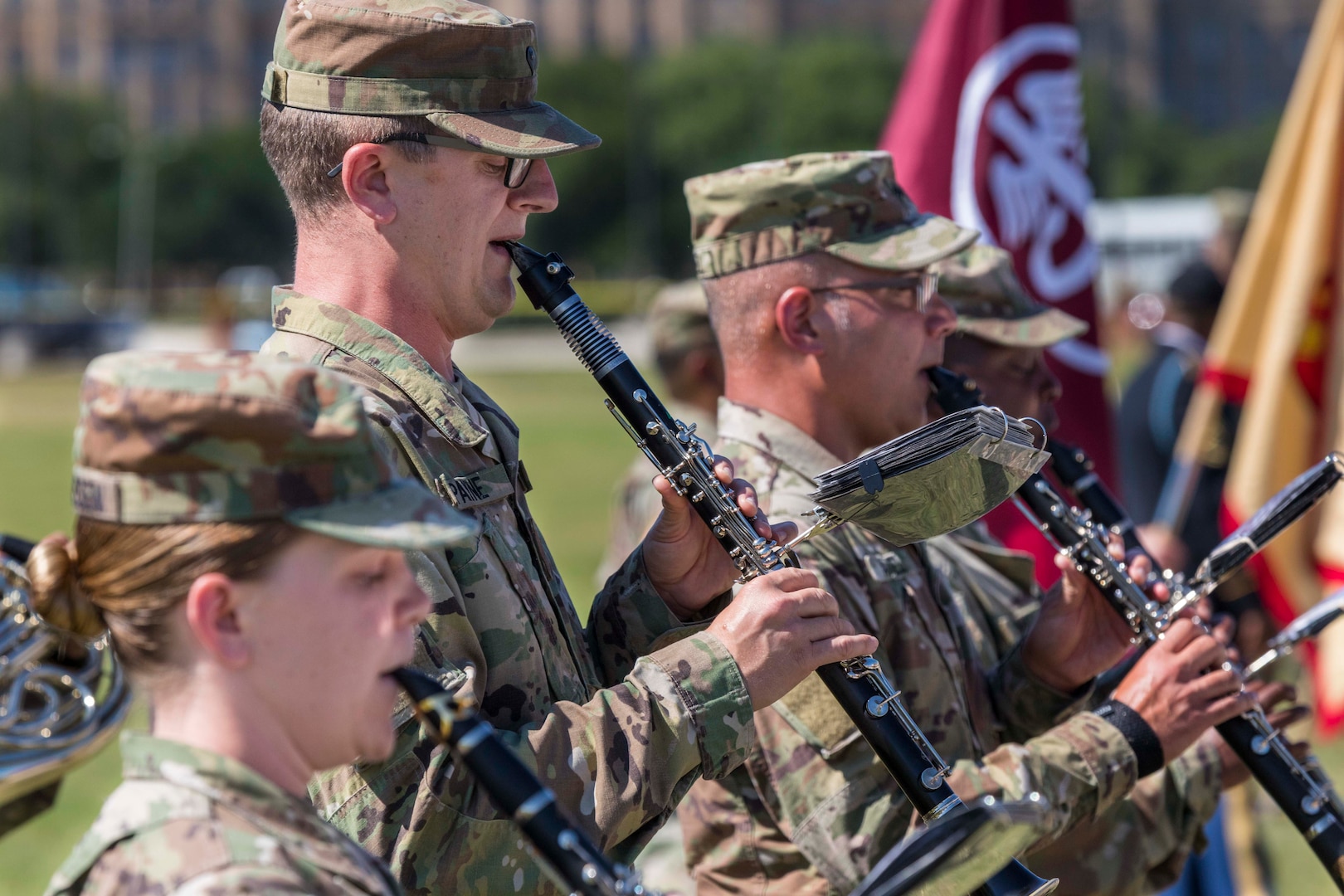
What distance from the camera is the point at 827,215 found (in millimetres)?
3656

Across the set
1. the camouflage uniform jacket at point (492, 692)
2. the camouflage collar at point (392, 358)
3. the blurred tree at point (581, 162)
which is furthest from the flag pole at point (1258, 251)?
the blurred tree at point (581, 162)

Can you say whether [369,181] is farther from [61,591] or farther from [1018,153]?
[1018,153]

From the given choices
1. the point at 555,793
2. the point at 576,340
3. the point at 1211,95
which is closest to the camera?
the point at 555,793

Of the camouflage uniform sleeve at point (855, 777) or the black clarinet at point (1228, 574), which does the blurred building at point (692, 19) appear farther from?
the camouflage uniform sleeve at point (855, 777)

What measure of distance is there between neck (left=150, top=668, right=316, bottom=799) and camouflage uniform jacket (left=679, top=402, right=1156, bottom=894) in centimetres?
145

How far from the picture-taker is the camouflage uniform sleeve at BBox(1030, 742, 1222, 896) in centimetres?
368

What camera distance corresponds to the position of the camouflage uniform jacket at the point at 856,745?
3.17 meters

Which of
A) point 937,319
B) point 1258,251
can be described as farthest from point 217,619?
point 1258,251

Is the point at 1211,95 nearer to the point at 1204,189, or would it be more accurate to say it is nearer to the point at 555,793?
the point at 1204,189

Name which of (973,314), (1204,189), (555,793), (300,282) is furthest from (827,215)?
(1204,189)

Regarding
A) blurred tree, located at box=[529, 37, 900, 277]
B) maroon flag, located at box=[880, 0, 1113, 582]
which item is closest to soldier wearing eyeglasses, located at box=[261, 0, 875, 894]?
maroon flag, located at box=[880, 0, 1113, 582]

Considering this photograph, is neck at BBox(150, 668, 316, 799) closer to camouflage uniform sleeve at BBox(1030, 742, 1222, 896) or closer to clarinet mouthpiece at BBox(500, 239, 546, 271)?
clarinet mouthpiece at BBox(500, 239, 546, 271)

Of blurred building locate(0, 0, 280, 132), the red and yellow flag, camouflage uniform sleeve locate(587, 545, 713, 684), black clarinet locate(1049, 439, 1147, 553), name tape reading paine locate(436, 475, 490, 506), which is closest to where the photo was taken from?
name tape reading paine locate(436, 475, 490, 506)

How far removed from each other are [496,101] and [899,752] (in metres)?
1.28
